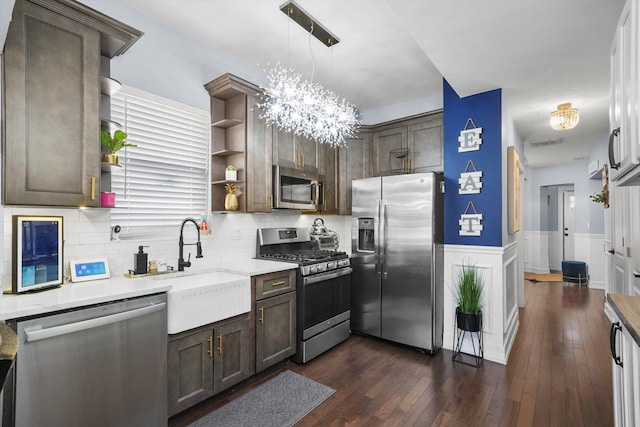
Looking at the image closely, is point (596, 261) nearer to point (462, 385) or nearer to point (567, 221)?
point (567, 221)

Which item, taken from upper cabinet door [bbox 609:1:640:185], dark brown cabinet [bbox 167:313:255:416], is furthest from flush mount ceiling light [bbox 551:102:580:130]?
dark brown cabinet [bbox 167:313:255:416]

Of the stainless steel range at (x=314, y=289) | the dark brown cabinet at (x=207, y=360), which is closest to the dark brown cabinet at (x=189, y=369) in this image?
the dark brown cabinet at (x=207, y=360)

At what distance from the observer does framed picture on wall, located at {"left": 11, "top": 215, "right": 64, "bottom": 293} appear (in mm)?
1851

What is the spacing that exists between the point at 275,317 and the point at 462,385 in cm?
166

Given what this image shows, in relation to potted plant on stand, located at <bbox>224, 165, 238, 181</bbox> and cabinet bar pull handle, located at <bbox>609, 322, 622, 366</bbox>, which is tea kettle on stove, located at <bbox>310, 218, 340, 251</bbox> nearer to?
potted plant on stand, located at <bbox>224, 165, 238, 181</bbox>

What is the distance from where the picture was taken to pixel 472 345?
130 inches

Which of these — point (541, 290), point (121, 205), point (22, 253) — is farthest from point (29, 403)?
point (541, 290)

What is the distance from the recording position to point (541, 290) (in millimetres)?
6168

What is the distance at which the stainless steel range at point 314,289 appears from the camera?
306cm

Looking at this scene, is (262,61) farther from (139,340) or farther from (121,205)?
(139,340)

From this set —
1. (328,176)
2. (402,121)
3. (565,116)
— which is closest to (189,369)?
(328,176)

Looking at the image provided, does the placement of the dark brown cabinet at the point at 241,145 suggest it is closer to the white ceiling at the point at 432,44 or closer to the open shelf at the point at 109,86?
the white ceiling at the point at 432,44

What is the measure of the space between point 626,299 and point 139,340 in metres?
2.54

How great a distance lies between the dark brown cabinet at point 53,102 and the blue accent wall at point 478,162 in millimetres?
3045
